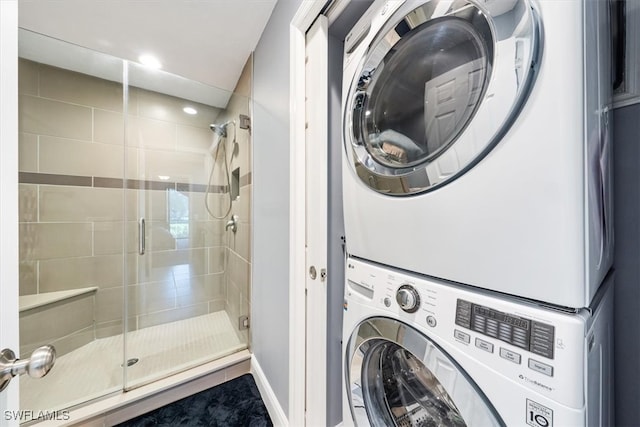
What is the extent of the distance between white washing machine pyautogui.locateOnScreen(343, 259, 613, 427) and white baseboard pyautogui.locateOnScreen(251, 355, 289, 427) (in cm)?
62

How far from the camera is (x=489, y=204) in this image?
433 millimetres

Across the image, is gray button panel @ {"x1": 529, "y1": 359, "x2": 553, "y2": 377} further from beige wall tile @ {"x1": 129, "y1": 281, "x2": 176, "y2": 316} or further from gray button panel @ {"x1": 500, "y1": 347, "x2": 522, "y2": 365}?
beige wall tile @ {"x1": 129, "y1": 281, "x2": 176, "y2": 316}

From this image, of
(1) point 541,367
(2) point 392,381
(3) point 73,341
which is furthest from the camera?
(3) point 73,341

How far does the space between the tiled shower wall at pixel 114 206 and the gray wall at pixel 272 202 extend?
0.85 feet

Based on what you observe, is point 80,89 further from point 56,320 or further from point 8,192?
point 8,192

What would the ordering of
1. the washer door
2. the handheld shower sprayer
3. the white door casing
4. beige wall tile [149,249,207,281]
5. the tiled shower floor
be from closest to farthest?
the washer door, the white door casing, the tiled shower floor, beige wall tile [149,249,207,281], the handheld shower sprayer

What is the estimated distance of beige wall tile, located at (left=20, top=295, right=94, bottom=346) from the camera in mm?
1475

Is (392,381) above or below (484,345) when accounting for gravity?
below

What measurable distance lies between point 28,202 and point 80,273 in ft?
1.99

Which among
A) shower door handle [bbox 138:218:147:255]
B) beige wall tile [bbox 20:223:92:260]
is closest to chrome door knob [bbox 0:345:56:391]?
shower door handle [bbox 138:218:147:255]

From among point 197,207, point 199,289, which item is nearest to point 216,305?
point 199,289

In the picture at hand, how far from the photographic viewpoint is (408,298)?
1.82 feet

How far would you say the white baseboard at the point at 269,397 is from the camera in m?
1.15

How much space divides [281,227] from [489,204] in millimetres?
953
